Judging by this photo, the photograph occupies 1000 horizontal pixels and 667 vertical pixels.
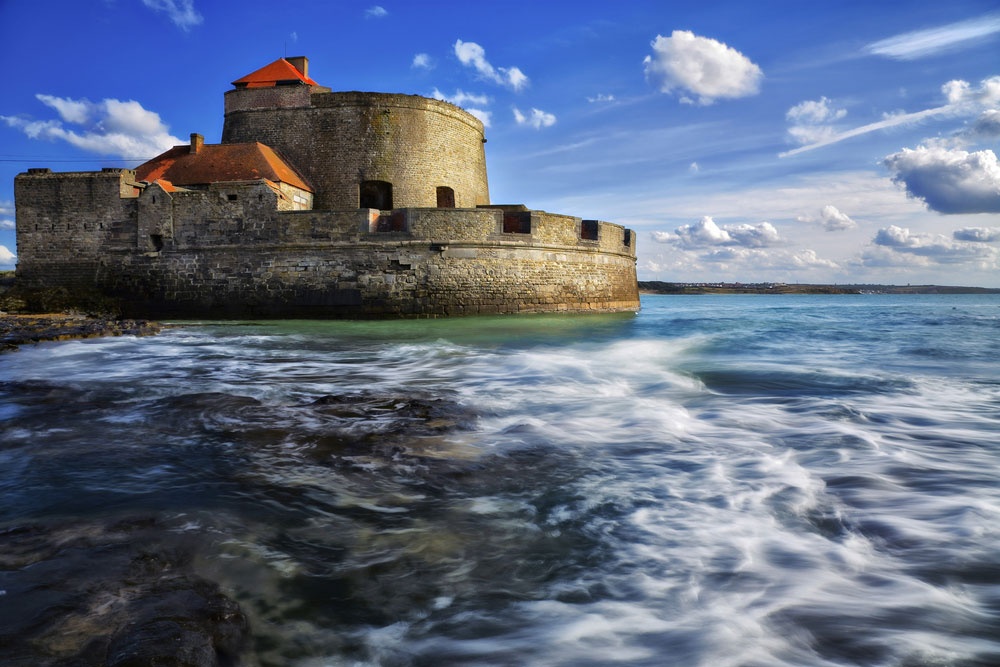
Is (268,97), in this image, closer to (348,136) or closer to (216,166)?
(348,136)

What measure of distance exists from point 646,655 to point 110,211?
1653 centimetres

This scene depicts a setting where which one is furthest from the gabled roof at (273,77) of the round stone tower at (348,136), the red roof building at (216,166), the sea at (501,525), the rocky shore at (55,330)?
the sea at (501,525)

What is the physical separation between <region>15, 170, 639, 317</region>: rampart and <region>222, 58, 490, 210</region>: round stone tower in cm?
377

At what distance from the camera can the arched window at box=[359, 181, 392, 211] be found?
17.7 m

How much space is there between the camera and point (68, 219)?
14.6 m

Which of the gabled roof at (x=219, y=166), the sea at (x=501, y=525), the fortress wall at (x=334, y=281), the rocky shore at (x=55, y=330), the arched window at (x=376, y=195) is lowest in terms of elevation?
the sea at (x=501, y=525)

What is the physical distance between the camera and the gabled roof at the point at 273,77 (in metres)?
17.8

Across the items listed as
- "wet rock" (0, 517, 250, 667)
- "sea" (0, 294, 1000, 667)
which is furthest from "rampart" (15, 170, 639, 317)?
"wet rock" (0, 517, 250, 667)

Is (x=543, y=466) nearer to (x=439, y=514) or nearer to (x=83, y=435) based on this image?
(x=439, y=514)

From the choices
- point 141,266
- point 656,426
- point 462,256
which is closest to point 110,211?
point 141,266

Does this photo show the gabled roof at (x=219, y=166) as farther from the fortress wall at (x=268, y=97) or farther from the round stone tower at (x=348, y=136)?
the fortress wall at (x=268, y=97)

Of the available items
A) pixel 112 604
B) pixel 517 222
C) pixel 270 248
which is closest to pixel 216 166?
pixel 270 248

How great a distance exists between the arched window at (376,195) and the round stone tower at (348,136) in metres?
0.03

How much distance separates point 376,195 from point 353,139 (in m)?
1.69
